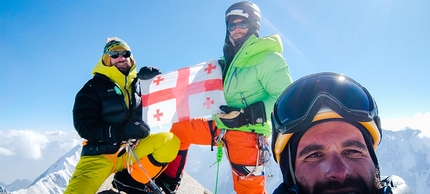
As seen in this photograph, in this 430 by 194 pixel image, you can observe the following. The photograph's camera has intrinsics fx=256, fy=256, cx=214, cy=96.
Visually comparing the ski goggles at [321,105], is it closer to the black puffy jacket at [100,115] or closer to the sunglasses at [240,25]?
the sunglasses at [240,25]

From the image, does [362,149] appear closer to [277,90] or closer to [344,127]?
A: [344,127]

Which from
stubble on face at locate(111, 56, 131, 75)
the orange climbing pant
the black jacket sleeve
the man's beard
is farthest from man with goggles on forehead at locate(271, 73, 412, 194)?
stubble on face at locate(111, 56, 131, 75)

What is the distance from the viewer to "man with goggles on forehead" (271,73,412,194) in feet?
6.81

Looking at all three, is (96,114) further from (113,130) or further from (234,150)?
(234,150)

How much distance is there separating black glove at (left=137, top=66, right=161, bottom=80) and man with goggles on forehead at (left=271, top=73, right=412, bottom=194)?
3.68 m

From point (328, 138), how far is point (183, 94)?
12.1 ft

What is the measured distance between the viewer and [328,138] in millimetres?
2350

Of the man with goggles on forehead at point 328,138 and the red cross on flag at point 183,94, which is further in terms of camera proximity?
the red cross on flag at point 183,94

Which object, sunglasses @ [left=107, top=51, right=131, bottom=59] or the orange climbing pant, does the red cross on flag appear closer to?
the orange climbing pant

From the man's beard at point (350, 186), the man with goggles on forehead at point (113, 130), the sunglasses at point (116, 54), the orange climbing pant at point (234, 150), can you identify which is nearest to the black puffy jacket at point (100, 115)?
the man with goggles on forehead at point (113, 130)

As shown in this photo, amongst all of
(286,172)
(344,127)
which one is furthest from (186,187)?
(344,127)

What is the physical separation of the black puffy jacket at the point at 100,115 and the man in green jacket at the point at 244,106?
120 centimetres

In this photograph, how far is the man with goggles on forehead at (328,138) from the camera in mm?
A: 2076

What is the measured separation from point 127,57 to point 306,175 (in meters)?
4.44
